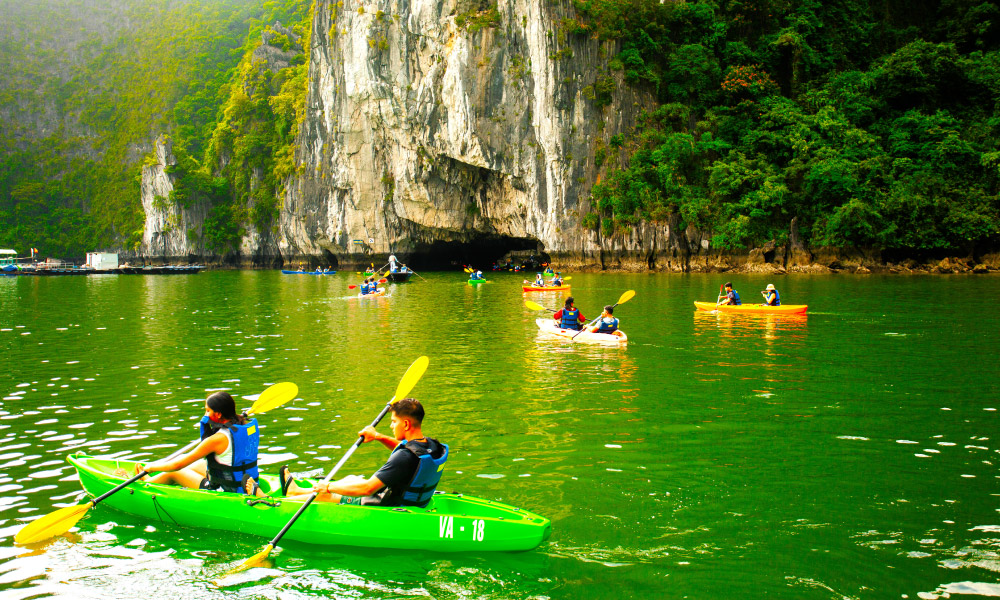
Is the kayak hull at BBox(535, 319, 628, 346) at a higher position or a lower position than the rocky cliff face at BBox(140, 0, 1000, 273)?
lower

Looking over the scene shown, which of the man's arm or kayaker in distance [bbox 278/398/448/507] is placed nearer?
kayaker in distance [bbox 278/398/448/507]

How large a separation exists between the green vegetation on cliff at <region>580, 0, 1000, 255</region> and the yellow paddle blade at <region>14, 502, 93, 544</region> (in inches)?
1568

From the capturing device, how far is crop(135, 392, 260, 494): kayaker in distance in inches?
235

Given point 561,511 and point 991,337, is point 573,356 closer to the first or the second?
point 561,511

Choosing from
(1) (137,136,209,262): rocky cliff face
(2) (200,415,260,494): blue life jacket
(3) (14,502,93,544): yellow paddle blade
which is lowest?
(3) (14,502,93,544): yellow paddle blade

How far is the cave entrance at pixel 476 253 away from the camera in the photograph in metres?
63.1

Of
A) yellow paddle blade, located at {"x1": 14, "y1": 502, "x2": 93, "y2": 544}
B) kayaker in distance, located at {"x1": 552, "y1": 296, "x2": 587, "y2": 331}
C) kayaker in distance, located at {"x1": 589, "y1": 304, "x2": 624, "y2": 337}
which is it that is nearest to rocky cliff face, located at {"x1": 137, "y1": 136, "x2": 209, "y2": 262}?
kayaker in distance, located at {"x1": 552, "y1": 296, "x2": 587, "y2": 331}

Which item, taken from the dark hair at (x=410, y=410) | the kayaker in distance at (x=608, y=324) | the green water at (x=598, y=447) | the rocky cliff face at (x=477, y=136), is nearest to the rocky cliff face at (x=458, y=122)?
the rocky cliff face at (x=477, y=136)

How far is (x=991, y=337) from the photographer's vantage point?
15344 millimetres

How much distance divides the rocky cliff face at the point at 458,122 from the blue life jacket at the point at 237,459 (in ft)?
141

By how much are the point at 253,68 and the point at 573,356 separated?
259ft

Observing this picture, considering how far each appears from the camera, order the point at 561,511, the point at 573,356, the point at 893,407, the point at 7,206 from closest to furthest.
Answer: the point at 561,511
the point at 893,407
the point at 573,356
the point at 7,206

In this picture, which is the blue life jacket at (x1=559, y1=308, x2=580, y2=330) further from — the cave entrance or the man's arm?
the cave entrance

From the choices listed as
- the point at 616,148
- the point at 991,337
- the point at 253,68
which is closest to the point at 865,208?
the point at 616,148
